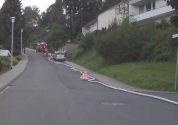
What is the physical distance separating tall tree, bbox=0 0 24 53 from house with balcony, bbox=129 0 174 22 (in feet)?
99.8

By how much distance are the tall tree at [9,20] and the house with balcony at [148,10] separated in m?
30.4

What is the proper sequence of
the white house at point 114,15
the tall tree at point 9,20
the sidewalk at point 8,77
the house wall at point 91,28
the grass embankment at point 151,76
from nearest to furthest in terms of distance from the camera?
1. the sidewalk at point 8,77
2. the grass embankment at point 151,76
3. the white house at point 114,15
4. the tall tree at point 9,20
5. the house wall at point 91,28

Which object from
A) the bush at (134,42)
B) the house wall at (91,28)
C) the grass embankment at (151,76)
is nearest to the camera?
the grass embankment at (151,76)

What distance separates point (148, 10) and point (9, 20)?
126ft

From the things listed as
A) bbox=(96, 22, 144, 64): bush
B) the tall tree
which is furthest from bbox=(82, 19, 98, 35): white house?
bbox=(96, 22, 144, 64): bush

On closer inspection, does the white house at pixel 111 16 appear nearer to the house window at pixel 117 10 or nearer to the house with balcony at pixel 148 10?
the house window at pixel 117 10

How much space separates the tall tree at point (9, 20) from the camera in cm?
9475

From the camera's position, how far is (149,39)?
50656 mm

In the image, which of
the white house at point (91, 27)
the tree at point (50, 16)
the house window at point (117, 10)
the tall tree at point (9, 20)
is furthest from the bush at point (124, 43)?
the tree at point (50, 16)

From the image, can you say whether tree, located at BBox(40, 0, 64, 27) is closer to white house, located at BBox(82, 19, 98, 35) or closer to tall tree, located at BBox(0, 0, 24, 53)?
white house, located at BBox(82, 19, 98, 35)

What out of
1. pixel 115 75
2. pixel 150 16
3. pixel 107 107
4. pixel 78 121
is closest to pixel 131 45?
pixel 115 75

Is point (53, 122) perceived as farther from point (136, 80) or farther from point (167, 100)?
point (136, 80)

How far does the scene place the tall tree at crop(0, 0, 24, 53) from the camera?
94.8 metres

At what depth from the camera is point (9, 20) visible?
319ft
